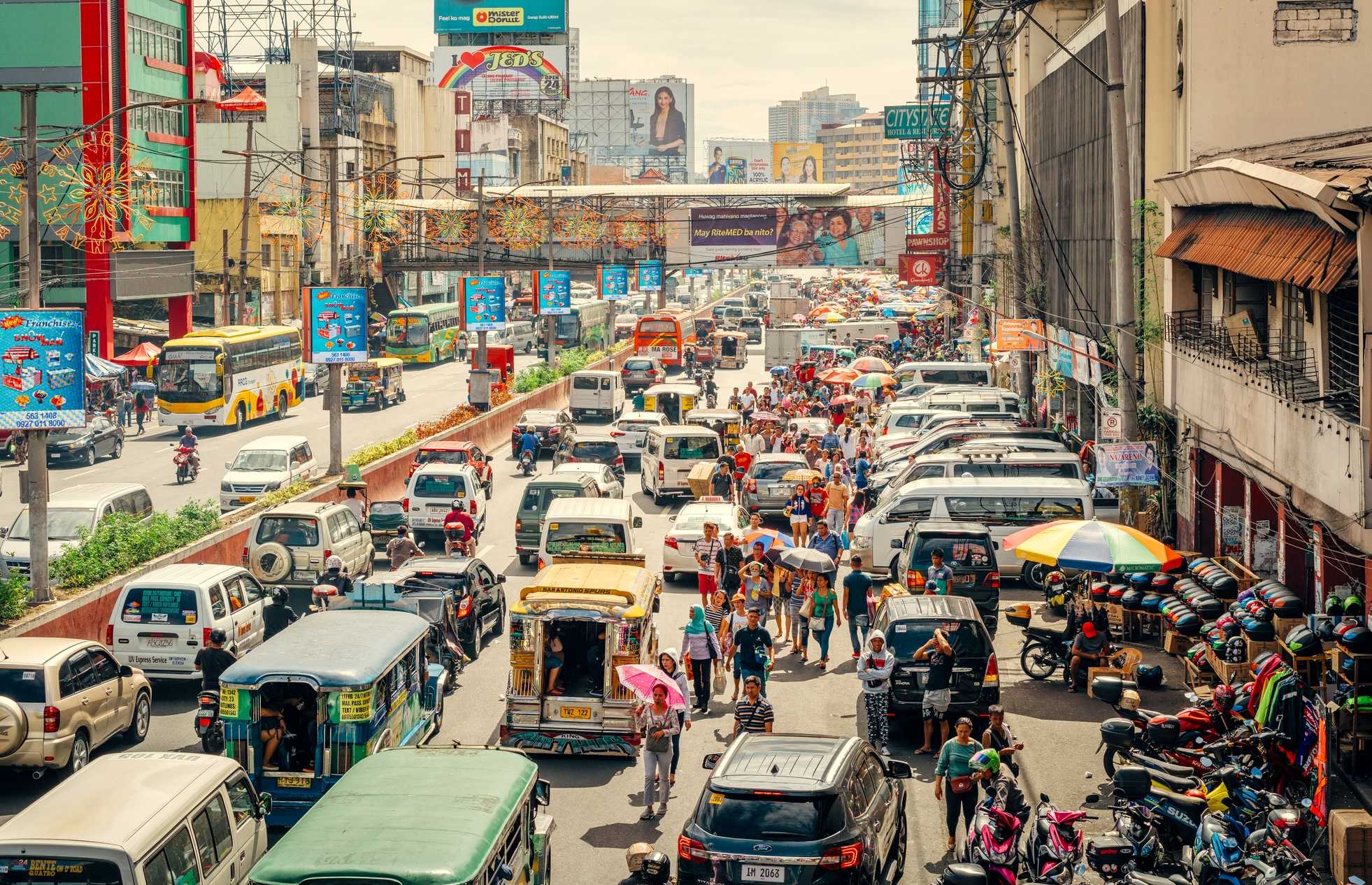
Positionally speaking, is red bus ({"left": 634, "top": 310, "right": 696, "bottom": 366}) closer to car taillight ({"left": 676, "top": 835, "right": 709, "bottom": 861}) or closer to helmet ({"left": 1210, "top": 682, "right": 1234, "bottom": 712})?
helmet ({"left": 1210, "top": 682, "right": 1234, "bottom": 712})

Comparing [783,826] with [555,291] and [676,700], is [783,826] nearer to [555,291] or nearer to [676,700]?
[676,700]

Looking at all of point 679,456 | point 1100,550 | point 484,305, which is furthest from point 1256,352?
point 484,305

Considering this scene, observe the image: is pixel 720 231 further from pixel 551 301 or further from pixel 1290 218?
pixel 1290 218

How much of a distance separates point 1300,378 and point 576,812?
969 centimetres

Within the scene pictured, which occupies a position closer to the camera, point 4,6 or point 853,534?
point 853,534

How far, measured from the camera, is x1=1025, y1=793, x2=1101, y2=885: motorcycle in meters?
12.7

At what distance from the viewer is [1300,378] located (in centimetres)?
1892

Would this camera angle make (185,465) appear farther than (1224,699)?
Yes

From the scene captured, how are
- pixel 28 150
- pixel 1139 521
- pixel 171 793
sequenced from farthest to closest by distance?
pixel 1139 521 → pixel 28 150 → pixel 171 793

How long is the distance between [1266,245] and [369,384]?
165 feet

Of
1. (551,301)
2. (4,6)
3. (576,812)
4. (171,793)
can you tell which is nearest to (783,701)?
(576,812)

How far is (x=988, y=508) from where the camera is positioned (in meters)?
28.7

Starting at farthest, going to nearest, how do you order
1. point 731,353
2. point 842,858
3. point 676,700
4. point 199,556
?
point 731,353 → point 199,556 → point 676,700 → point 842,858

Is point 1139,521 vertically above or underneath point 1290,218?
underneath
